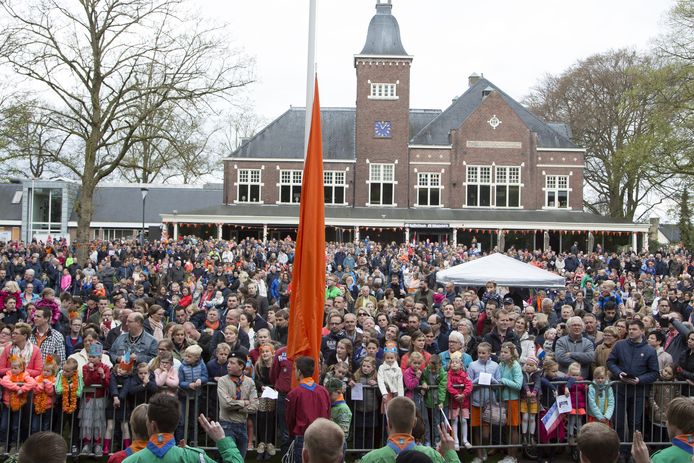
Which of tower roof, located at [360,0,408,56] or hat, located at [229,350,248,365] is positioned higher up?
tower roof, located at [360,0,408,56]

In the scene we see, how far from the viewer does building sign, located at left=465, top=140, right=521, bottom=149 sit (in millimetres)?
43094

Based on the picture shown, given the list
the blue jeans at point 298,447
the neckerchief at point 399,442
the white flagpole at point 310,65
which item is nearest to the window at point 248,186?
the white flagpole at point 310,65

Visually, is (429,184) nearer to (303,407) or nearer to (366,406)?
(366,406)

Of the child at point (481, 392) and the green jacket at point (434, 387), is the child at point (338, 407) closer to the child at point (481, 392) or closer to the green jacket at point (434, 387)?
the green jacket at point (434, 387)

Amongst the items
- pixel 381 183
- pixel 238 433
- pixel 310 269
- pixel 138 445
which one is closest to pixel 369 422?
pixel 238 433

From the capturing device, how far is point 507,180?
43.5 m

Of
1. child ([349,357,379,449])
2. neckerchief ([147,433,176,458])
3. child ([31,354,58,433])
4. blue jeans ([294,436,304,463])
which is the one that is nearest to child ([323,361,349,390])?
child ([349,357,379,449])

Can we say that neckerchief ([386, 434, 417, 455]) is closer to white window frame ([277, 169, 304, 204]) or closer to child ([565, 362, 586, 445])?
child ([565, 362, 586, 445])

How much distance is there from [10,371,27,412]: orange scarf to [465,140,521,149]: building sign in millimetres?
37069

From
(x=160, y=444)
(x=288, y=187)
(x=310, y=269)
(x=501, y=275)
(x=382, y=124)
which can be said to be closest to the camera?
(x=160, y=444)

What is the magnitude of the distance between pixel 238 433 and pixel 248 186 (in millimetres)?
36584

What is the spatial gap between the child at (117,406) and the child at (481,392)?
13.9ft

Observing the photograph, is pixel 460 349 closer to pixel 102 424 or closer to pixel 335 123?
pixel 102 424

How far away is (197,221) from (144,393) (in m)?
32.5
